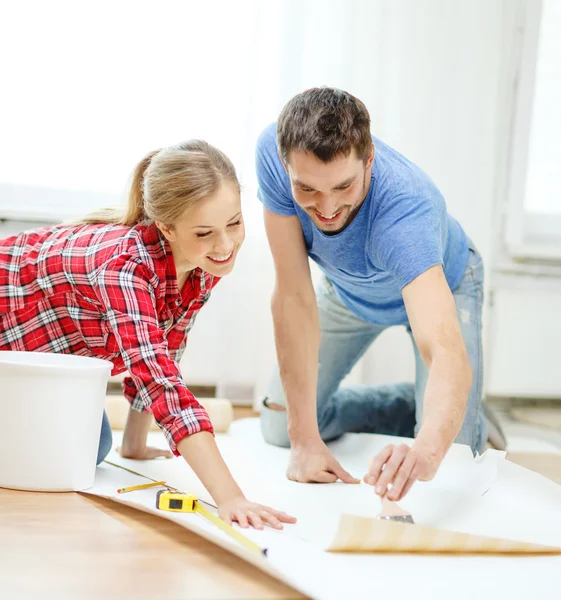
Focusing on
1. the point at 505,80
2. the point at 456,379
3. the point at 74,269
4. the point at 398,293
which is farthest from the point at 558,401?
the point at 74,269

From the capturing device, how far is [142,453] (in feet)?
5.60

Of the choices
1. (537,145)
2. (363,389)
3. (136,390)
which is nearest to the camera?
(136,390)

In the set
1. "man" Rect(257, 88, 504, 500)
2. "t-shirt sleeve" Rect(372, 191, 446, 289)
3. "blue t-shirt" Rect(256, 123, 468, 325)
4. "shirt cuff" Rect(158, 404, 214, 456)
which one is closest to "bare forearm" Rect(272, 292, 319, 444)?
"man" Rect(257, 88, 504, 500)

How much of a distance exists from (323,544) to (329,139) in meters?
0.65

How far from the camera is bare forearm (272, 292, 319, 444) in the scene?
168cm

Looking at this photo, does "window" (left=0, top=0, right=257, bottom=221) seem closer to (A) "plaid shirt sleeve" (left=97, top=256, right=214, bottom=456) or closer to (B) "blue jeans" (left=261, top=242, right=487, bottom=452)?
(B) "blue jeans" (left=261, top=242, right=487, bottom=452)

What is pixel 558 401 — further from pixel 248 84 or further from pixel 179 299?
pixel 179 299

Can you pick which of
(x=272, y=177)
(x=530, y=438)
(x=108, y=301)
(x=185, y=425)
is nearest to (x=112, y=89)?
(x=272, y=177)

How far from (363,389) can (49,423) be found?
41.4 inches

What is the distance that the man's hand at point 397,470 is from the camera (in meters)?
1.06

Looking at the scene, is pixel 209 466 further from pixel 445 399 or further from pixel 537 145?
pixel 537 145

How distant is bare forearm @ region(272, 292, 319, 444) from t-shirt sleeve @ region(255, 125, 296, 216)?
0.22m

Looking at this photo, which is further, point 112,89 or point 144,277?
point 112,89

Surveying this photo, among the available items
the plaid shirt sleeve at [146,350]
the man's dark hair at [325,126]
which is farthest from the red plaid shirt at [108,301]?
the man's dark hair at [325,126]
